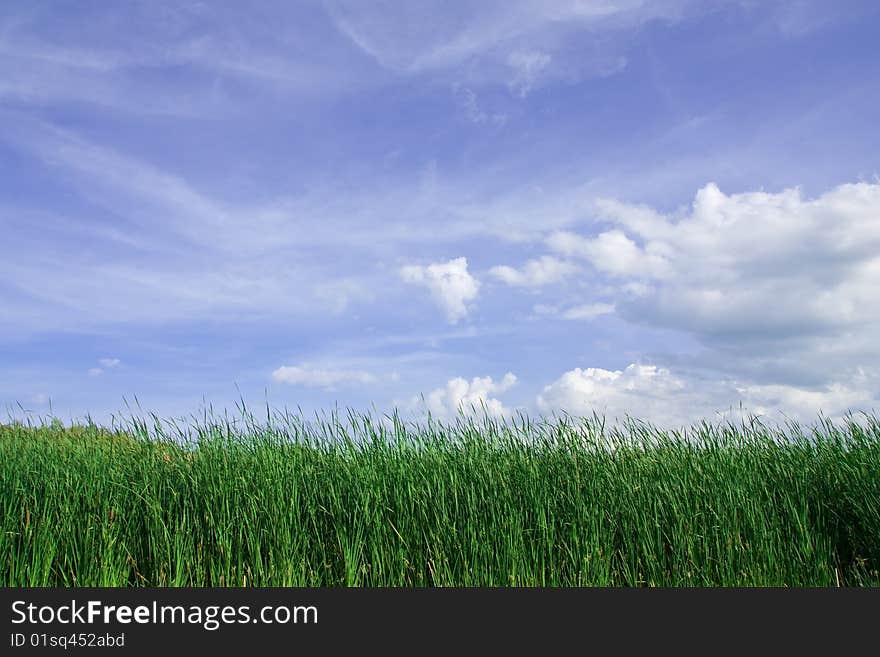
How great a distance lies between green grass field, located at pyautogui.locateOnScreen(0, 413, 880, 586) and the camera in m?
6.84

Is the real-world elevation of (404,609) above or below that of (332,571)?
below

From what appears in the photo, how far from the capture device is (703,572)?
6992mm

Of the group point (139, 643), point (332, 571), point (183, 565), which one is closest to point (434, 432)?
point (332, 571)

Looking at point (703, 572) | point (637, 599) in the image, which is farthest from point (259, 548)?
point (703, 572)

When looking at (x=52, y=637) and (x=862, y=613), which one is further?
(x=862, y=613)

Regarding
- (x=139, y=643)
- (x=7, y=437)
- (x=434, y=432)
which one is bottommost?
(x=139, y=643)

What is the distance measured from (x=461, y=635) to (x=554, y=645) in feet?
2.39

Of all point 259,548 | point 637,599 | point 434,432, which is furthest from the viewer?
point 434,432

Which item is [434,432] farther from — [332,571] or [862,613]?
[862,613]

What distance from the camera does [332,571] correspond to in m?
6.98

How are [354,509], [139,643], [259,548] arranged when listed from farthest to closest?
[354,509] < [259,548] < [139,643]

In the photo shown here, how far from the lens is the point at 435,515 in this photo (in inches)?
287

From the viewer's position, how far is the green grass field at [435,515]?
684cm

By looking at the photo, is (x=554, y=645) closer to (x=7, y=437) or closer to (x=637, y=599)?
(x=637, y=599)
